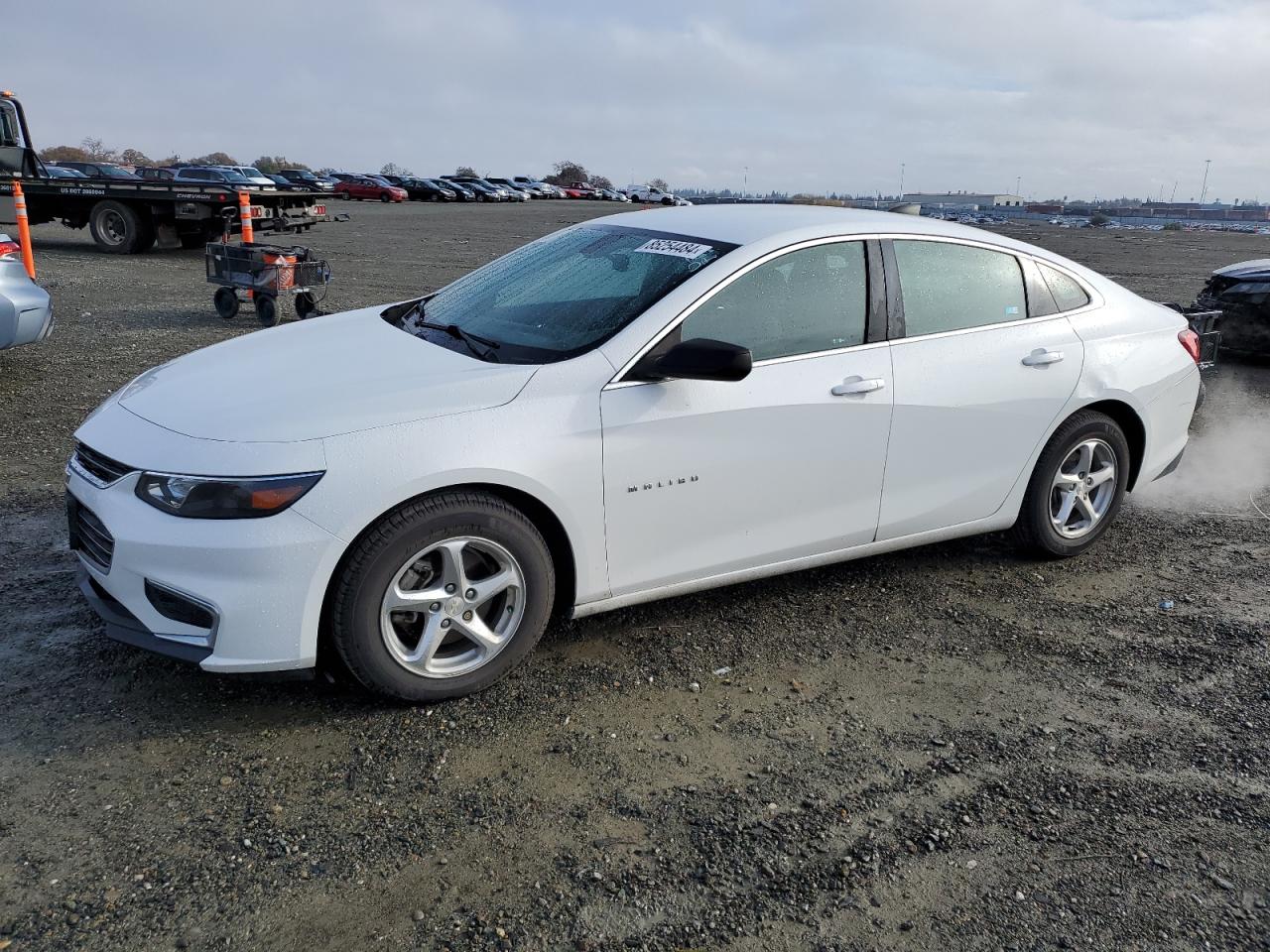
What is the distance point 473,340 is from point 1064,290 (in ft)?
9.17

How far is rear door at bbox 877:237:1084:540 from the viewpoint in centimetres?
427

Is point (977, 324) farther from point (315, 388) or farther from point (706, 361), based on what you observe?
point (315, 388)

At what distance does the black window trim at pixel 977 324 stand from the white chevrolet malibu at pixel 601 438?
2cm

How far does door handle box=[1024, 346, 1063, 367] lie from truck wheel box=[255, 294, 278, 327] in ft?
29.1

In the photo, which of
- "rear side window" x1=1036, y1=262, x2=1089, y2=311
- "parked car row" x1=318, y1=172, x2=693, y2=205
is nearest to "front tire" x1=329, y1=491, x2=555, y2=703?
"rear side window" x1=1036, y1=262, x2=1089, y2=311

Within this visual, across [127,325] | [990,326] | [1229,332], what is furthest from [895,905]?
[127,325]

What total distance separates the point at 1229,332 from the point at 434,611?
9.65 meters

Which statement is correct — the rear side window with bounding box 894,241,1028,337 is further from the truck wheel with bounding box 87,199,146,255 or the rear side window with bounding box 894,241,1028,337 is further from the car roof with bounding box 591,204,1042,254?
the truck wheel with bounding box 87,199,146,255

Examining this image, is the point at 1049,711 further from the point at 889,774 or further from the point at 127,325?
the point at 127,325

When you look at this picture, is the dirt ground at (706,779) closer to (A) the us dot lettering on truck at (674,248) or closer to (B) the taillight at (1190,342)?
(B) the taillight at (1190,342)

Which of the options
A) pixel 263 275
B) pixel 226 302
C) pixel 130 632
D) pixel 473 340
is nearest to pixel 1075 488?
pixel 473 340

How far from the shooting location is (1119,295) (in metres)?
5.05

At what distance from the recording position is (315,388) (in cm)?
352

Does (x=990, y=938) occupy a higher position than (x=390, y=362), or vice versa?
(x=390, y=362)
